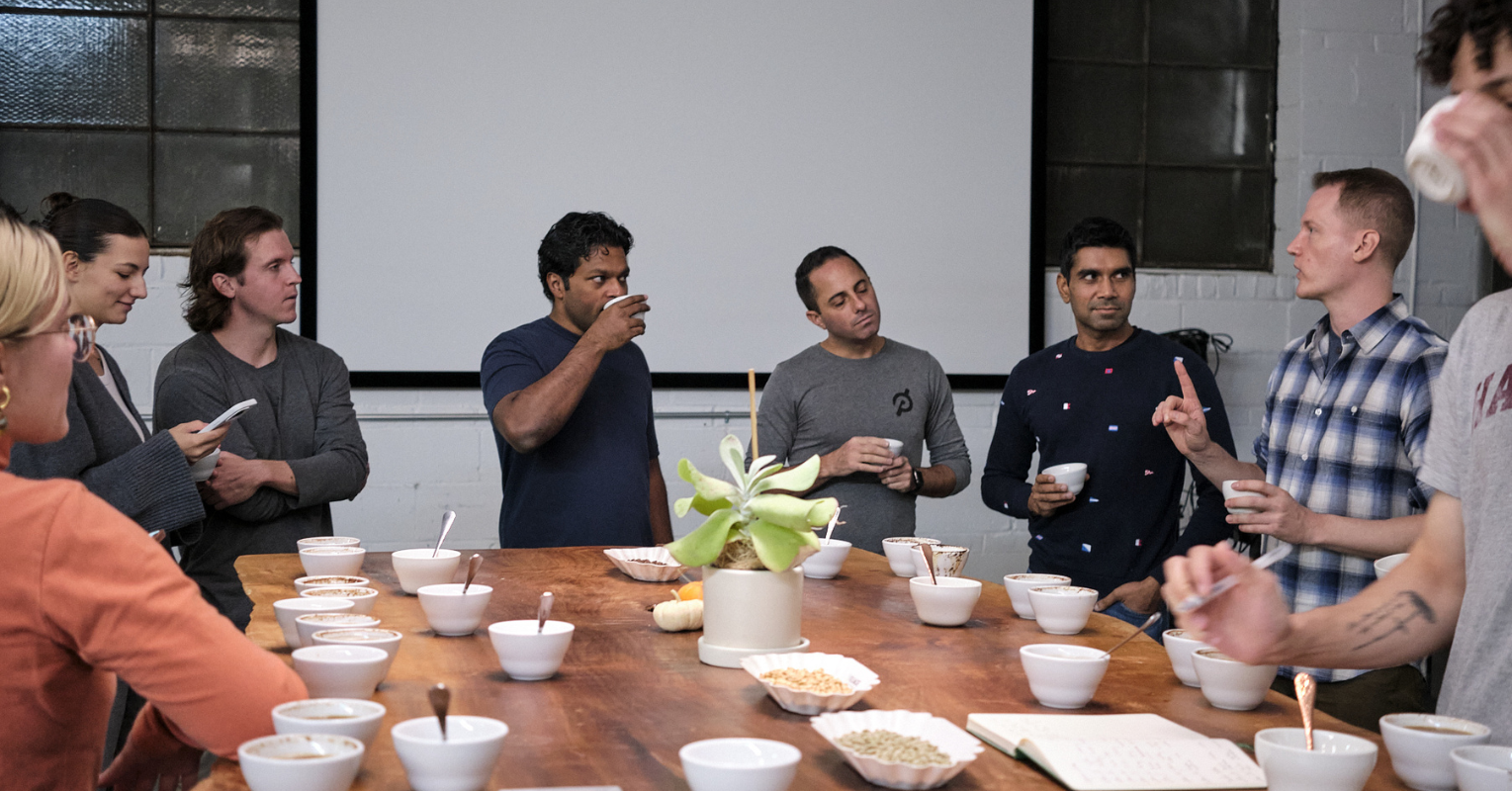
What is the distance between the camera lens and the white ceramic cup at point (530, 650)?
145cm

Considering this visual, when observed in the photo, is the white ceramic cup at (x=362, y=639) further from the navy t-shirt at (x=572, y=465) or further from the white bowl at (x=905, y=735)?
the navy t-shirt at (x=572, y=465)

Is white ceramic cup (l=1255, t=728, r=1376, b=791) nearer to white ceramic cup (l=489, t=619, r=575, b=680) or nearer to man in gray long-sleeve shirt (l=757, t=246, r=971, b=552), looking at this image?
white ceramic cup (l=489, t=619, r=575, b=680)

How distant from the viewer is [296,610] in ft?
5.17

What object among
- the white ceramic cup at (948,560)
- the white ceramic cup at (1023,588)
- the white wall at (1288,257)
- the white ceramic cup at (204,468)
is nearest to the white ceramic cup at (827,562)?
the white ceramic cup at (948,560)

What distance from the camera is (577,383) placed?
2.77 metres

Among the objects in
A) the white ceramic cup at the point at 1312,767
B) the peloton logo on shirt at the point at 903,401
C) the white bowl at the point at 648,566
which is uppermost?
the peloton logo on shirt at the point at 903,401

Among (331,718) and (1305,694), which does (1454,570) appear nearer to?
(1305,694)

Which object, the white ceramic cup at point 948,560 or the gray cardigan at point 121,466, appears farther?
the gray cardigan at point 121,466

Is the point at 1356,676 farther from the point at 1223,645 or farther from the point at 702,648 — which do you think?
the point at 702,648

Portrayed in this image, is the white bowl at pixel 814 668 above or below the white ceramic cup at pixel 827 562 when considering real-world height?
above

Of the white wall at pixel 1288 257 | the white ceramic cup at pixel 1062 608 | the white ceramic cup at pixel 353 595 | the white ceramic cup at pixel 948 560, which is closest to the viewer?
the white ceramic cup at pixel 353 595

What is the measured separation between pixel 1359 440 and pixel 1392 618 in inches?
36.1

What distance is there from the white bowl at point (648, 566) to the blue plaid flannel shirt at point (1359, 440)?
3.79 ft

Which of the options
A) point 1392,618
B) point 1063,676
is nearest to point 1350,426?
point 1392,618
